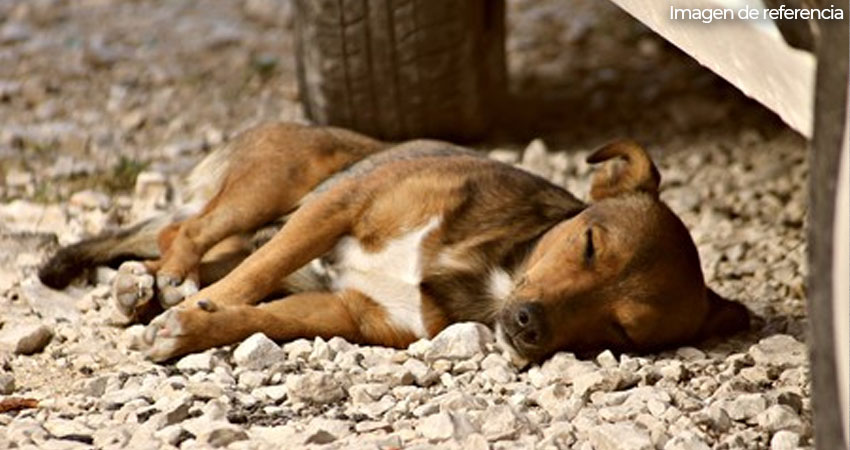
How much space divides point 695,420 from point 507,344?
79 centimetres

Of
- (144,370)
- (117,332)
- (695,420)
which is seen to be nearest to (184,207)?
(117,332)

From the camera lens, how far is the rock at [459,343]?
4992 millimetres

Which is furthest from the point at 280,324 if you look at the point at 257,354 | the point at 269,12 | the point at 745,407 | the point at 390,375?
the point at 269,12

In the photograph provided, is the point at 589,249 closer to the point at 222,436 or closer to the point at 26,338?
the point at 222,436

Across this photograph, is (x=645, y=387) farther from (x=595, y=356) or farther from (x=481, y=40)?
(x=481, y=40)

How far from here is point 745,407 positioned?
4.43 meters

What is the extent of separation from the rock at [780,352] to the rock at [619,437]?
0.88m

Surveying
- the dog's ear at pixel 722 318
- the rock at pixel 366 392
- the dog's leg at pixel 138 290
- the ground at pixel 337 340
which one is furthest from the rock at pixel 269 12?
the rock at pixel 366 392

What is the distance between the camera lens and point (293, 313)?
532 cm

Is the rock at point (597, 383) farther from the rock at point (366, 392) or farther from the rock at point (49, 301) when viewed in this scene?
the rock at point (49, 301)

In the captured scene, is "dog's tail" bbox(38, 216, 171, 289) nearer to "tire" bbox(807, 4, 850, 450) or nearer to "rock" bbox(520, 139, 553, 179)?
"rock" bbox(520, 139, 553, 179)

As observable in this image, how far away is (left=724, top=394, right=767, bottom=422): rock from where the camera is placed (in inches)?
173

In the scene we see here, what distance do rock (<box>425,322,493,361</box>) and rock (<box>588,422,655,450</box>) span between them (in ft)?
2.73

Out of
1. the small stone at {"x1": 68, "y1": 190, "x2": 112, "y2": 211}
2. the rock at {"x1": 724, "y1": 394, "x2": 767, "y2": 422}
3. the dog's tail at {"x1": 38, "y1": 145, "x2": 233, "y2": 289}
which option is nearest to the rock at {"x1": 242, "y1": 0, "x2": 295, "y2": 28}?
the small stone at {"x1": 68, "y1": 190, "x2": 112, "y2": 211}
